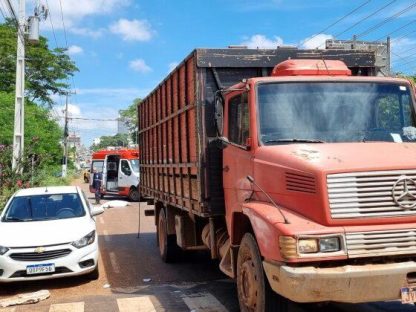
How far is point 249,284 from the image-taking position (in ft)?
17.1

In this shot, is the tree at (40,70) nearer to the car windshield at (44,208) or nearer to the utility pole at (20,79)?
the utility pole at (20,79)

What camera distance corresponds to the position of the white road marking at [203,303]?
21.5 ft

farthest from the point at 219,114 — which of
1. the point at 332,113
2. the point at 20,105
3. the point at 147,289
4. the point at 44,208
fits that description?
the point at 20,105

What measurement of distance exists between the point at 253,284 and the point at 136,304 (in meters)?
2.38

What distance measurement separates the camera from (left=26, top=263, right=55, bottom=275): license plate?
780 centimetres

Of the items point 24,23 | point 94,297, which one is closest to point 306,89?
point 94,297

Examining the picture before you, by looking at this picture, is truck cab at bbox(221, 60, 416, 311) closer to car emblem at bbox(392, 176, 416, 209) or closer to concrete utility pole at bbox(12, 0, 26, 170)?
car emblem at bbox(392, 176, 416, 209)

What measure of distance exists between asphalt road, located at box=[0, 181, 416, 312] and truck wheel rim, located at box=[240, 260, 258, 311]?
0.64 meters

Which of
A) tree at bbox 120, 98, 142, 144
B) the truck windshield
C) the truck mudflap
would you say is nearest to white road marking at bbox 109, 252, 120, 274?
the truck windshield

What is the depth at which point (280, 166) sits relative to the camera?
496 centimetres

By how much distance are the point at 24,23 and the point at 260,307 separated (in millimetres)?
18966

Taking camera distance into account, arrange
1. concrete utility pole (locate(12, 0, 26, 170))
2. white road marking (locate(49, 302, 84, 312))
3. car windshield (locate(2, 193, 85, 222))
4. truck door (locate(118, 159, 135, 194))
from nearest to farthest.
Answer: white road marking (locate(49, 302, 84, 312)), car windshield (locate(2, 193, 85, 222)), concrete utility pole (locate(12, 0, 26, 170)), truck door (locate(118, 159, 135, 194))

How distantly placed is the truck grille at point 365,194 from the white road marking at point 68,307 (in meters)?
3.85

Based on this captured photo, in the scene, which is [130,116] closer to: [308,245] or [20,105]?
[20,105]
